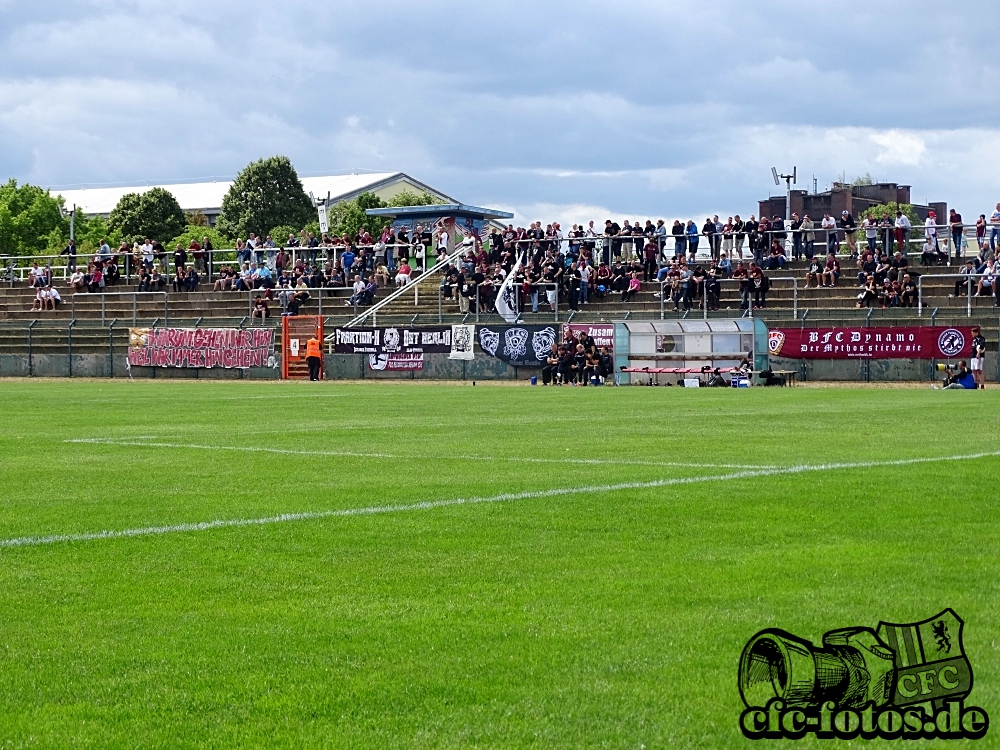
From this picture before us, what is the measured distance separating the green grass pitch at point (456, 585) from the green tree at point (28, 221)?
109 m

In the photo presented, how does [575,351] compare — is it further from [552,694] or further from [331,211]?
[331,211]

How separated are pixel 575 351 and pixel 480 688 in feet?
131

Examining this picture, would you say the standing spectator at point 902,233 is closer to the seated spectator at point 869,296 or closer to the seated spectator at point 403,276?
the seated spectator at point 869,296

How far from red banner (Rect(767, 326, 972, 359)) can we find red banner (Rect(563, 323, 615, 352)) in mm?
4939

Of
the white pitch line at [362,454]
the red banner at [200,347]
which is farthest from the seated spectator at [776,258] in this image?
the white pitch line at [362,454]

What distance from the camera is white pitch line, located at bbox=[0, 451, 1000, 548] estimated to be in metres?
9.12

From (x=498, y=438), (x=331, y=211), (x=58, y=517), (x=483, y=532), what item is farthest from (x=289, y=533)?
(x=331, y=211)

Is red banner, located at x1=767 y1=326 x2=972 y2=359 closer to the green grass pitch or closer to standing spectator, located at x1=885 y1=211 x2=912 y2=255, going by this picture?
standing spectator, located at x1=885 y1=211 x2=912 y2=255

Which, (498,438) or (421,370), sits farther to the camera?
(421,370)

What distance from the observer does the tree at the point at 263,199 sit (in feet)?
423

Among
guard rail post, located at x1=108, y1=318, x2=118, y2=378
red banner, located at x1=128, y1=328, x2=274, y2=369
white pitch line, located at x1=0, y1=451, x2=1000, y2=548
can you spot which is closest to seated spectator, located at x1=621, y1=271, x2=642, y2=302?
red banner, located at x1=128, y1=328, x2=274, y2=369

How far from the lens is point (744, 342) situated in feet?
144

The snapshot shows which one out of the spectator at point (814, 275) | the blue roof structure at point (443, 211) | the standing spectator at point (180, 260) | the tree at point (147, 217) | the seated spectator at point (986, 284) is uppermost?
the tree at point (147, 217)

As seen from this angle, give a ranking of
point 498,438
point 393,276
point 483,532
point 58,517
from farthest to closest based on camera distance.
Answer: point 393,276 < point 498,438 < point 58,517 < point 483,532
